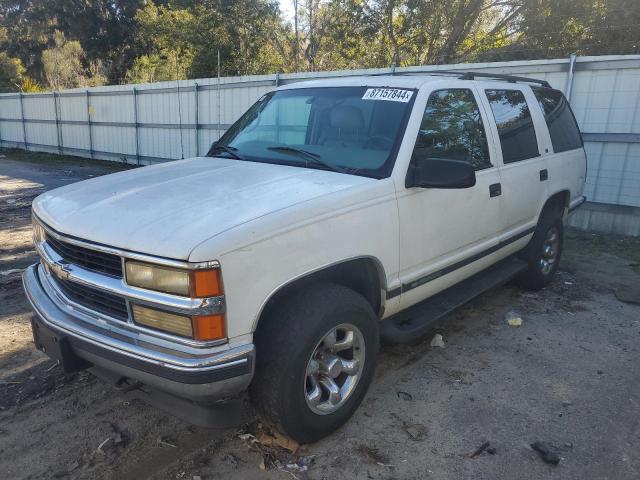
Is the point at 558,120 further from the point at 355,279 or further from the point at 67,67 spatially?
the point at 67,67

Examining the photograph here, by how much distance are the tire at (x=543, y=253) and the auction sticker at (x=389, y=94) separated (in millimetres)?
2276

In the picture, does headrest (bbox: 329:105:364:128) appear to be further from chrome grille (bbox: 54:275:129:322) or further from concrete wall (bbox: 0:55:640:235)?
concrete wall (bbox: 0:55:640:235)

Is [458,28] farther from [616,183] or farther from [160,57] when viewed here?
[160,57]

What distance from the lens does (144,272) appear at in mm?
2338

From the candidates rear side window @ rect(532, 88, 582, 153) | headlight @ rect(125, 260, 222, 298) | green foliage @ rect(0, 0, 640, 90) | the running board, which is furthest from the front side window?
green foliage @ rect(0, 0, 640, 90)

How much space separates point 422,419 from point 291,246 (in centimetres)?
147

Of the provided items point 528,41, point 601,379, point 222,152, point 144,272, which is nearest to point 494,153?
point 601,379

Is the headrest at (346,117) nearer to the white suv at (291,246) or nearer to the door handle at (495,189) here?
the white suv at (291,246)

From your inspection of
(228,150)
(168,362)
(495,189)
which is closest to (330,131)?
(228,150)

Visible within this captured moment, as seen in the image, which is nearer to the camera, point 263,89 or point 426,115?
point 426,115

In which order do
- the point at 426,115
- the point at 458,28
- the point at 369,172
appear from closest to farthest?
1. the point at 369,172
2. the point at 426,115
3. the point at 458,28

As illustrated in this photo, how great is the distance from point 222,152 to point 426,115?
5.13ft

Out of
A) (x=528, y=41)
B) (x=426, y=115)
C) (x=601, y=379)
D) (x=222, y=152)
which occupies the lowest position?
Answer: (x=601, y=379)

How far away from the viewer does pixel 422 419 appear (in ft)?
10.5
